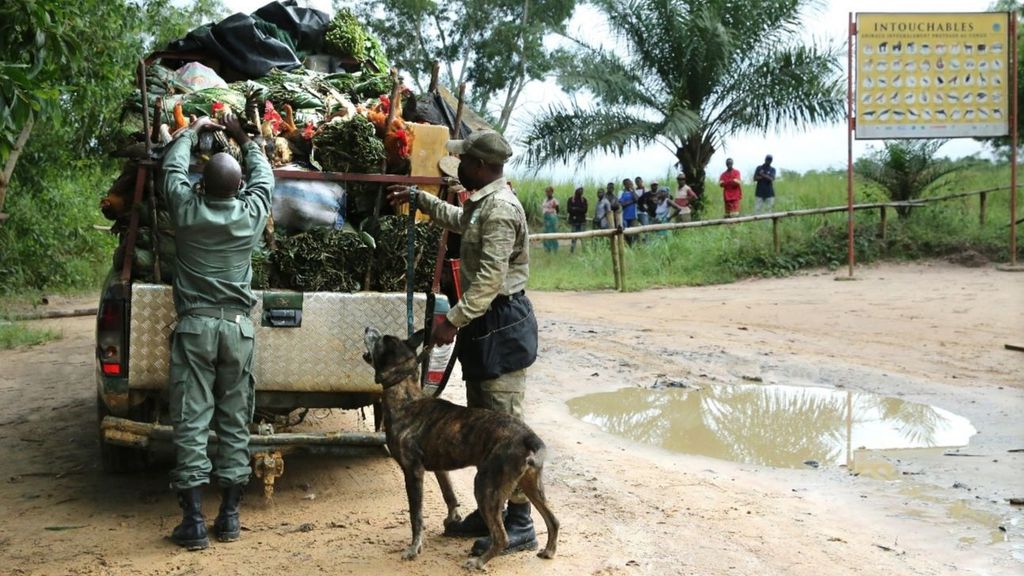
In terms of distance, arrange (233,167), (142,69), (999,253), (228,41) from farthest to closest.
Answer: (999,253) → (228,41) → (142,69) → (233,167)

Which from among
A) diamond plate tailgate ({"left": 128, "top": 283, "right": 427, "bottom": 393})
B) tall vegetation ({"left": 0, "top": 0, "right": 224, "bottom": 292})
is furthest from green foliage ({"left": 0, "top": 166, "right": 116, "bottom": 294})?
diamond plate tailgate ({"left": 128, "top": 283, "right": 427, "bottom": 393})

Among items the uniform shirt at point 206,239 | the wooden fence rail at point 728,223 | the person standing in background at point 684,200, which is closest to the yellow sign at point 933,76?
the wooden fence rail at point 728,223

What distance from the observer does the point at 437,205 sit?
5195 millimetres

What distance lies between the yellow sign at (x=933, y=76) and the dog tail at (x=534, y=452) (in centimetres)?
1206

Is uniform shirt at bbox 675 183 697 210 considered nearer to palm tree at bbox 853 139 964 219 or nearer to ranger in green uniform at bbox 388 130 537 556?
palm tree at bbox 853 139 964 219

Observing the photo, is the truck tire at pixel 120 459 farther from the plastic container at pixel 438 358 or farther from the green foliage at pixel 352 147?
the green foliage at pixel 352 147

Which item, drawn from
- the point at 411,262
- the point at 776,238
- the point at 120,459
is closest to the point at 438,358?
the point at 411,262

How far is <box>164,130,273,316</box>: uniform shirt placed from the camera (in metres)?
4.89

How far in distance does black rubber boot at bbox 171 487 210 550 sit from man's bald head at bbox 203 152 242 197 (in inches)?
54.4

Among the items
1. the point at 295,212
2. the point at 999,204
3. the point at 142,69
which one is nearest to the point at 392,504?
the point at 295,212

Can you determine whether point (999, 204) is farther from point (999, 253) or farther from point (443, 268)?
point (443, 268)

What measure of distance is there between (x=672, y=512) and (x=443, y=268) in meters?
1.79

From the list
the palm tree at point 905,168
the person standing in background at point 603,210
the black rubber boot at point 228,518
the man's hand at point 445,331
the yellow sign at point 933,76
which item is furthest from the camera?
the person standing in background at point 603,210

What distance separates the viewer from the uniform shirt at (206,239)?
4.89m
